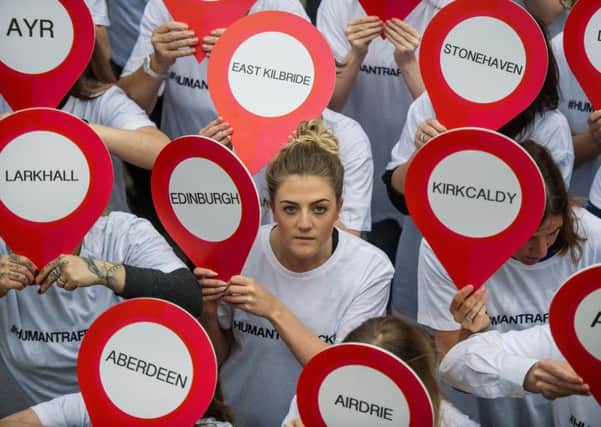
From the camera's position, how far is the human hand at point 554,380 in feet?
8.34

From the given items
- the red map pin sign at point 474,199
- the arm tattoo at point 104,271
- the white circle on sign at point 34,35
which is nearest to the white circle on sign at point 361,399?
the red map pin sign at point 474,199

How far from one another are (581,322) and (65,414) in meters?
1.28

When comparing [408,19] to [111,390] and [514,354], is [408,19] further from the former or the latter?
[111,390]

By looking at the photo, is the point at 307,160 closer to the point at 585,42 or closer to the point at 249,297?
the point at 249,297

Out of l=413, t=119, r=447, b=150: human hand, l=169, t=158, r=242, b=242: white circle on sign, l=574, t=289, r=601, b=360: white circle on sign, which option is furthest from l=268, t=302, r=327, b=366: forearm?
l=574, t=289, r=601, b=360: white circle on sign

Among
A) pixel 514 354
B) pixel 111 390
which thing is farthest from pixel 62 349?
pixel 514 354

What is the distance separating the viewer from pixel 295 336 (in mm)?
2938

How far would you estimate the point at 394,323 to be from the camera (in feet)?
8.92

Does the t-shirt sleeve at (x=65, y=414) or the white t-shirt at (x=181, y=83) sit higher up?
the white t-shirt at (x=181, y=83)

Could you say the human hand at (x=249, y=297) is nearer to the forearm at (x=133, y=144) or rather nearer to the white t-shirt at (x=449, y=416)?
the white t-shirt at (x=449, y=416)

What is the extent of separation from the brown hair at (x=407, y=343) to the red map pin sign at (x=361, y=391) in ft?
0.61

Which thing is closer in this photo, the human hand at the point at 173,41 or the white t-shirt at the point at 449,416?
the white t-shirt at the point at 449,416

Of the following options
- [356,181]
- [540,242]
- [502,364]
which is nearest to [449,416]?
[502,364]

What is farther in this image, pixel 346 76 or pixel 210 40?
pixel 346 76
